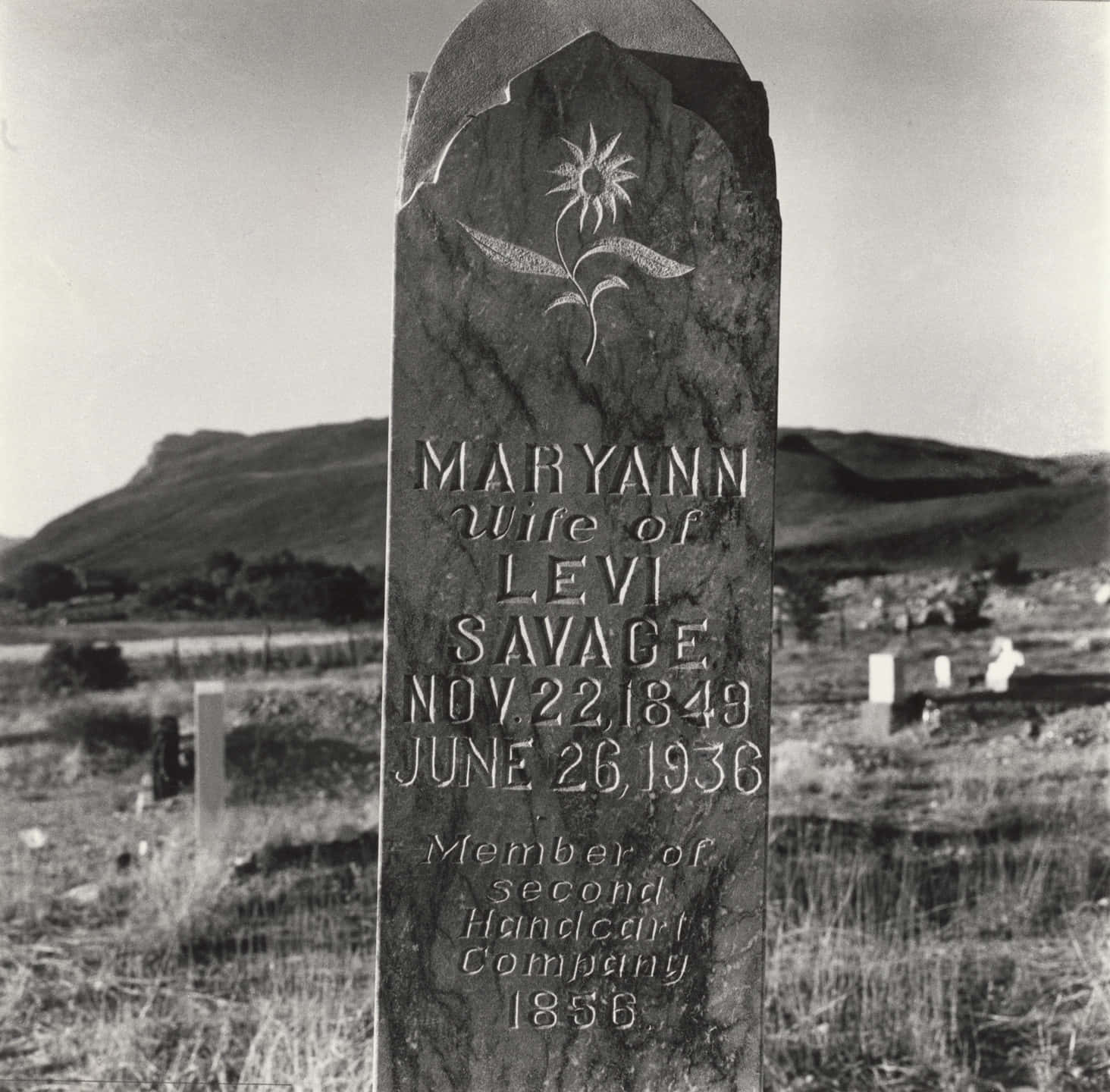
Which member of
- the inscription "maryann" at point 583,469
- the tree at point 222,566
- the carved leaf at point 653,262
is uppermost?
the carved leaf at point 653,262

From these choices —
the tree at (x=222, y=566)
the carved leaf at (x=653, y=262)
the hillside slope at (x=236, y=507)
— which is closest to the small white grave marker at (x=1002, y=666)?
the hillside slope at (x=236, y=507)

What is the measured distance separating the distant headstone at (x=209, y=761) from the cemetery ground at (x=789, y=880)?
0.21 ft

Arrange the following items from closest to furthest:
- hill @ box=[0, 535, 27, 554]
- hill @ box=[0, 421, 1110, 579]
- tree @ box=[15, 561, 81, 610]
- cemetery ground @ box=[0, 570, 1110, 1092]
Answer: cemetery ground @ box=[0, 570, 1110, 1092] < hill @ box=[0, 535, 27, 554] < tree @ box=[15, 561, 81, 610] < hill @ box=[0, 421, 1110, 579]

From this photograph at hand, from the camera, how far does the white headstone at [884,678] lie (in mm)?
5539

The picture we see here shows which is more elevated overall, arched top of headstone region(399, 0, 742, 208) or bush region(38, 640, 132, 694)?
arched top of headstone region(399, 0, 742, 208)

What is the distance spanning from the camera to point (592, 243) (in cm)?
247

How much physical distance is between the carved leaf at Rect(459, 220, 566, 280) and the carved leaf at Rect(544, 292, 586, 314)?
4 cm

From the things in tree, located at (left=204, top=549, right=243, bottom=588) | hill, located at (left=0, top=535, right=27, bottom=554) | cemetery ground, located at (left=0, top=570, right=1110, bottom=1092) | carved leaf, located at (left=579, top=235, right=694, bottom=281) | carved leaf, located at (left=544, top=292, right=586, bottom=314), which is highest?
carved leaf, located at (left=579, top=235, right=694, bottom=281)

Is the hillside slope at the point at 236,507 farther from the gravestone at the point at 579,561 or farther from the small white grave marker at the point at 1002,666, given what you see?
the gravestone at the point at 579,561

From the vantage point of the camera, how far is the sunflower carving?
8.07 feet

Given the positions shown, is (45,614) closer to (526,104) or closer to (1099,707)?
(526,104)

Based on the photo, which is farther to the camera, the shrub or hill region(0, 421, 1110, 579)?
the shrub

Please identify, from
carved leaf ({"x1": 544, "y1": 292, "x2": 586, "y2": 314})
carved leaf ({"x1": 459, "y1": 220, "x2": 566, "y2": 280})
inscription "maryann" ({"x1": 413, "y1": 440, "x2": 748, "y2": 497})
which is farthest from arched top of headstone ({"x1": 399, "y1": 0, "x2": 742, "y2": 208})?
inscription "maryann" ({"x1": 413, "y1": 440, "x2": 748, "y2": 497})

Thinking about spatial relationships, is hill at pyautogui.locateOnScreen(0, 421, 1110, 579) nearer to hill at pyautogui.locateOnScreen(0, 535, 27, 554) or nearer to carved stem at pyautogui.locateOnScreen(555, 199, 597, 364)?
hill at pyautogui.locateOnScreen(0, 535, 27, 554)
